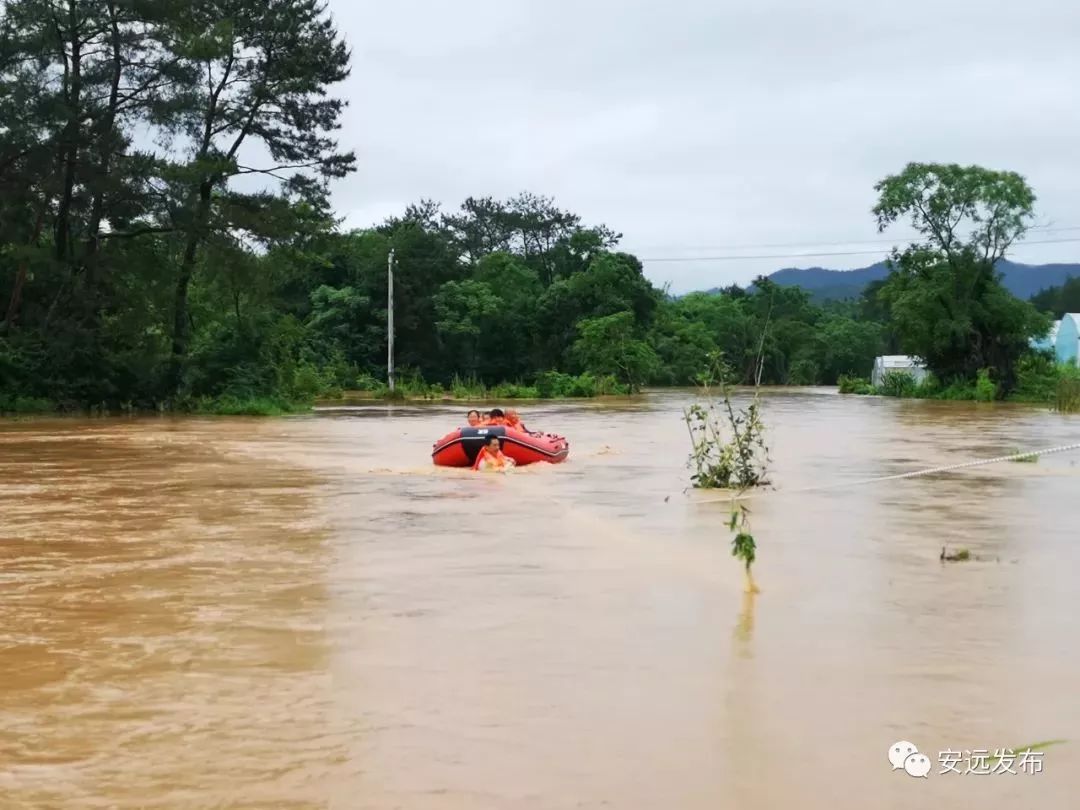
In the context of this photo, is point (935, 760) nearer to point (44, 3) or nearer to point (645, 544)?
point (645, 544)

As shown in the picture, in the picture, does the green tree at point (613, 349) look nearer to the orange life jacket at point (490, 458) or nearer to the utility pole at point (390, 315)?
the utility pole at point (390, 315)

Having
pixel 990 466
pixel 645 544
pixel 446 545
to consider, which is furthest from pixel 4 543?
pixel 990 466

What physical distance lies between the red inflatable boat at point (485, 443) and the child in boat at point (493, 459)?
59 millimetres

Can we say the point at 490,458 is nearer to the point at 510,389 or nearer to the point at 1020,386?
the point at 510,389

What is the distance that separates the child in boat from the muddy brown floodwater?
2880mm

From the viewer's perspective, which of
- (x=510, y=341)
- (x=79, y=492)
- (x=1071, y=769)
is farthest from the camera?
(x=510, y=341)

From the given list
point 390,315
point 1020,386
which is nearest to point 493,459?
point 390,315

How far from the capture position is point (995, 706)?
18.7 ft

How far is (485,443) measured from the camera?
57.0ft

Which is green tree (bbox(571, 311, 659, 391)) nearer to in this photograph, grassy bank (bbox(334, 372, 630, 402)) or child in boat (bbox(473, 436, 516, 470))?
grassy bank (bbox(334, 372, 630, 402))

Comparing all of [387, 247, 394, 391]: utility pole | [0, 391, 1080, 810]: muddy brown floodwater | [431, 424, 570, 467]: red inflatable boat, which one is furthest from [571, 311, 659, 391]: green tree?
[0, 391, 1080, 810]: muddy brown floodwater

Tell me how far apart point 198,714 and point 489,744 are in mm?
1382

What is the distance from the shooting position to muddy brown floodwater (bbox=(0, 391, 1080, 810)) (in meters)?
4.79

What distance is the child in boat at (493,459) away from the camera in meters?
17.2
